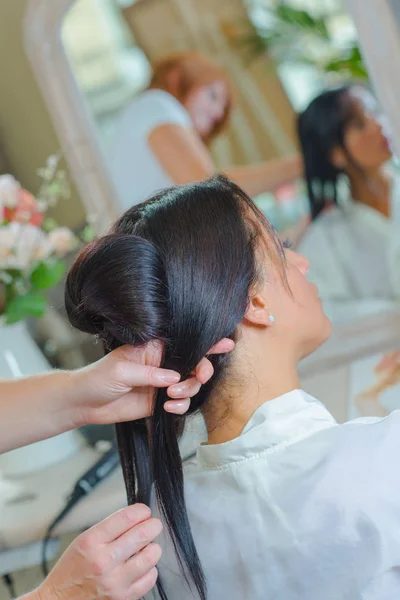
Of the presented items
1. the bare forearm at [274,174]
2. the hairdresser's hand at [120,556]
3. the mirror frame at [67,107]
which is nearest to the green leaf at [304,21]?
the bare forearm at [274,174]

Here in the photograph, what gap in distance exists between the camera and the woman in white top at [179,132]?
4.67 ft

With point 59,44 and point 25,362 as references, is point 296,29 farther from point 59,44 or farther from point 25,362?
point 25,362

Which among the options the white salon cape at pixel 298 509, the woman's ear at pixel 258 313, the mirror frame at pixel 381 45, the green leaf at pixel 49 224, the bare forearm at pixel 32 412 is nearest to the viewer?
the white salon cape at pixel 298 509

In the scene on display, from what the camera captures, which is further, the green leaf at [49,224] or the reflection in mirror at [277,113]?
the green leaf at [49,224]

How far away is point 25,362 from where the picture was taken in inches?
59.3

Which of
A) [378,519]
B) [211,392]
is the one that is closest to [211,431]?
[211,392]

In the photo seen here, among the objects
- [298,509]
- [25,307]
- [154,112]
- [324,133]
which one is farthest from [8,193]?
[298,509]

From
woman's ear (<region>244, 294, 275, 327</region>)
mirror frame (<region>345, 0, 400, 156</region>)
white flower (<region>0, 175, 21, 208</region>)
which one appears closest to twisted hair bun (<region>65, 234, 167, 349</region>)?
woman's ear (<region>244, 294, 275, 327</region>)

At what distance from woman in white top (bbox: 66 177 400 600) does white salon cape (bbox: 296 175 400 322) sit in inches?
22.0

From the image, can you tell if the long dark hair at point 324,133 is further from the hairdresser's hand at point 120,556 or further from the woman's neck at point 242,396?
Answer: the hairdresser's hand at point 120,556

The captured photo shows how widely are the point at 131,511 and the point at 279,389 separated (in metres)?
0.21

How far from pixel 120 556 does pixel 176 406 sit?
171 mm

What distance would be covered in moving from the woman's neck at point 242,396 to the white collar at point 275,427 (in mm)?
15

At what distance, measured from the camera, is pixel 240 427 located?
834 millimetres
